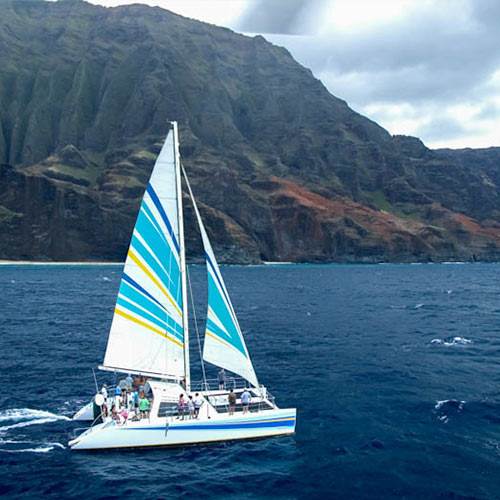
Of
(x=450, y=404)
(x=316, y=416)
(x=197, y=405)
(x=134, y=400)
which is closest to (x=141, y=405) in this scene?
(x=134, y=400)

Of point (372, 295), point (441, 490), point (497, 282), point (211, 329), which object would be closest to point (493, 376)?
point (441, 490)

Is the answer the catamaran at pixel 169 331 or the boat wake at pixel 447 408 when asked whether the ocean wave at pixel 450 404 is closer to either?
the boat wake at pixel 447 408

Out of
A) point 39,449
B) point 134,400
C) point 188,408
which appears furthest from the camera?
point 134,400

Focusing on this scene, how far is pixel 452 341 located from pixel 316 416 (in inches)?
1094

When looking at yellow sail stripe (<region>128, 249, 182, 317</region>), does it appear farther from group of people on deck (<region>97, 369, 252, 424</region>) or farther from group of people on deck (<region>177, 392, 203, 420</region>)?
group of people on deck (<region>177, 392, 203, 420</region>)

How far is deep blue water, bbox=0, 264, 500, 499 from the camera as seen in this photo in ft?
77.6

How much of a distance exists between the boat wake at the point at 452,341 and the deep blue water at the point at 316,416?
0.11m

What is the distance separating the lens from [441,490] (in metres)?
23.1

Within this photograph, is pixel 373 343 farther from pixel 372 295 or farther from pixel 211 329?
pixel 372 295

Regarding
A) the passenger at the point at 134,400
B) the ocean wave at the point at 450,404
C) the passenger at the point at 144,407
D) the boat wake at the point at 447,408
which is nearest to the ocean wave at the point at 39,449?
the passenger at the point at 134,400

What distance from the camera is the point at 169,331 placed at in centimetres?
2966

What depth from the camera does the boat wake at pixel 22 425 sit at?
27.0m

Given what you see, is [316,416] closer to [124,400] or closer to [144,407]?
[144,407]

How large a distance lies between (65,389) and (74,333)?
2282 cm
